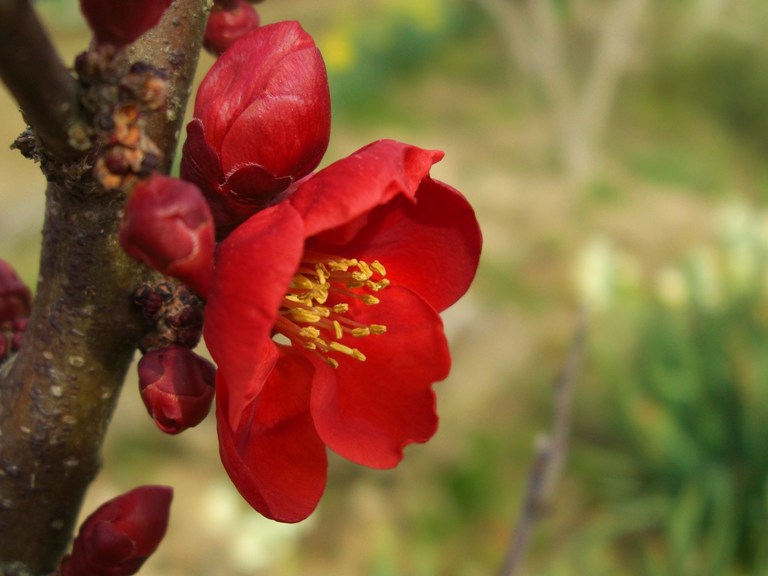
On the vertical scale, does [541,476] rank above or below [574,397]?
above

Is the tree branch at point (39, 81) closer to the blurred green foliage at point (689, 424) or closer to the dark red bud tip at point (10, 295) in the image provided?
the dark red bud tip at point (10, 295)

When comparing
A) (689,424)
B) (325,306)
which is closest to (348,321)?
(325,306)

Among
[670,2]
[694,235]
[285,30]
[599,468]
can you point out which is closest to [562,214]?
[694,235]

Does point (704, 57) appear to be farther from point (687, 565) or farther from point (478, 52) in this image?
point (687, 565)

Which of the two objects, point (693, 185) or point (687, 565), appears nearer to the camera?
point (687, 565)

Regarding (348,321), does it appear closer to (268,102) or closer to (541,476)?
(268,102)

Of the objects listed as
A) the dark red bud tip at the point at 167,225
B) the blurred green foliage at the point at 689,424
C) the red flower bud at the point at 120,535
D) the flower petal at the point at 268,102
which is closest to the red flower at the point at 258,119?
the flower petal at the point at 268,102
